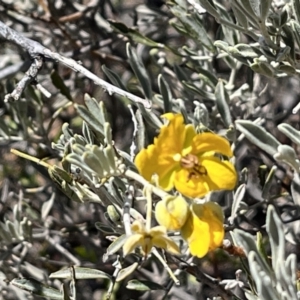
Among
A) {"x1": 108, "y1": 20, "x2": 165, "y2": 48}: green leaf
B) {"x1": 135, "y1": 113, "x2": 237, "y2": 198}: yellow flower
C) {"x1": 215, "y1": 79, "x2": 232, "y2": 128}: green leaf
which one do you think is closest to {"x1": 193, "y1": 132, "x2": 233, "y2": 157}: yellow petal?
{"x1": 135, "y1": 113, "x2": 237, "y2": 198}: yellow flower

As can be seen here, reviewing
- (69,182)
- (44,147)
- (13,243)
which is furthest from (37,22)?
(69,182)

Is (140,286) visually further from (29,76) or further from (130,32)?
(130,32)

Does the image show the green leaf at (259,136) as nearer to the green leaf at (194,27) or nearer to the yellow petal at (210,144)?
the yellow petal at (210,144)

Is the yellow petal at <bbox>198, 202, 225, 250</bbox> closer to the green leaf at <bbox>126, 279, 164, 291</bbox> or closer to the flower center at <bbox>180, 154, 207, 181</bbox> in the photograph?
the flower center at <bbox>180, 154, 207, 181</bbox>

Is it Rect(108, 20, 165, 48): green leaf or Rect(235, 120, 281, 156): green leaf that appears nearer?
Rect(235, 120, 281, 156): green leaf

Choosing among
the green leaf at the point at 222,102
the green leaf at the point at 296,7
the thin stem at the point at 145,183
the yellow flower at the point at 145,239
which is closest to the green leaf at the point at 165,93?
the green leaf at the point at 222,102

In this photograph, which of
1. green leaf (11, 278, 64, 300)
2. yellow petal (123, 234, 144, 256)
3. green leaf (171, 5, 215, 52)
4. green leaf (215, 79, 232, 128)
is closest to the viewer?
yellow petal (123, 234, 144, 256)

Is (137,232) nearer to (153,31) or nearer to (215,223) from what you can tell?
(215,223)
